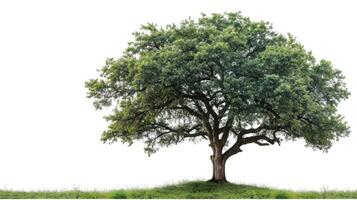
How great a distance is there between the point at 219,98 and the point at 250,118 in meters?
2.91

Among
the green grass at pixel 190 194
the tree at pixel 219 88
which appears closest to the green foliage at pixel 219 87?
the tree at pixel 219 88

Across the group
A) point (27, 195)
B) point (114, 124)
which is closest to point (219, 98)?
point (114, 124)

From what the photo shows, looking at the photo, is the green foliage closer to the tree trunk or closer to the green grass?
the tree trunk

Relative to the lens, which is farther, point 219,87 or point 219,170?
point 219,170

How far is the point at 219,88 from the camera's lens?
31.5 metres

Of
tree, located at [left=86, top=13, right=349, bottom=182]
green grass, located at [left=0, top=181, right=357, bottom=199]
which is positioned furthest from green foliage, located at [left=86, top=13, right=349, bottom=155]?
green grass, located at [left=0, top=181, right=357, bottom=199]

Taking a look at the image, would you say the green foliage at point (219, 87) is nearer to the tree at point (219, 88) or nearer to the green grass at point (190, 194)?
the tree at point (219, 88)

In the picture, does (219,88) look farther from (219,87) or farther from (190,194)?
(190,194)

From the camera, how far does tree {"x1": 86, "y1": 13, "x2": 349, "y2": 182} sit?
30297 millimetres

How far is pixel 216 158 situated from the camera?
112ft

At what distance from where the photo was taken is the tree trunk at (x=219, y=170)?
33.8 m

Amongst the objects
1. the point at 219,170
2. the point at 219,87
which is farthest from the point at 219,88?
the point at 219,170

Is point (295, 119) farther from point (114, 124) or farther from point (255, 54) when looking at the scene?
point (114, 124)

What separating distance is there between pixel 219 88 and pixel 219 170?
579 cm
